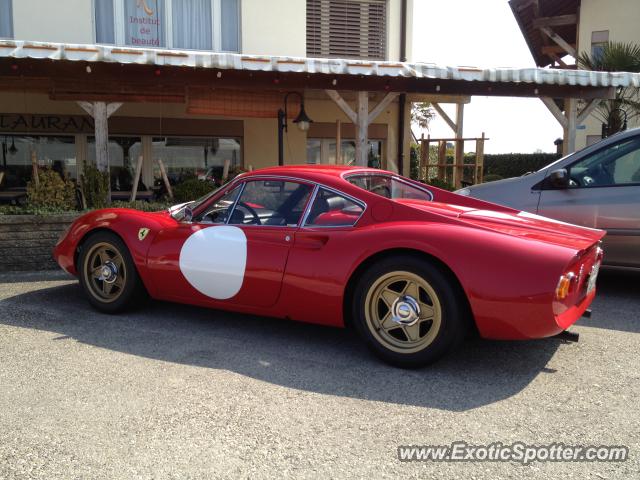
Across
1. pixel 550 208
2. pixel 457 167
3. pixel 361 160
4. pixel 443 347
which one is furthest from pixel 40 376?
pixel 457 167

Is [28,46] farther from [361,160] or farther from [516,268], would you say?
[516,268]

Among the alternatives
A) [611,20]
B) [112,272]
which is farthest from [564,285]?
[611,20]

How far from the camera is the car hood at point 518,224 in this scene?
3.54 metres

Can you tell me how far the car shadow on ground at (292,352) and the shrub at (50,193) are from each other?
7.39ft

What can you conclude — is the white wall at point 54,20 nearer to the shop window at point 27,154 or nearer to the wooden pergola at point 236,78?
the wooden pergola at point 236,78

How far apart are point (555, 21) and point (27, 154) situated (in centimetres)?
1762

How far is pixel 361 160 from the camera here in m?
8.69

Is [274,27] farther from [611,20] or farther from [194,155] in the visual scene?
[611,20]

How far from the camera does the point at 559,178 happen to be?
557 centimetres

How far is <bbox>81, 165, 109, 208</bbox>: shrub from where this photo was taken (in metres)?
7.53

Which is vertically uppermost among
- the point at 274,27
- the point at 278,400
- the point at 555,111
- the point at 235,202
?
the point at 274,27

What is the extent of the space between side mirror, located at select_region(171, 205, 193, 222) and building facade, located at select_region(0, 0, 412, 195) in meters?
4.64

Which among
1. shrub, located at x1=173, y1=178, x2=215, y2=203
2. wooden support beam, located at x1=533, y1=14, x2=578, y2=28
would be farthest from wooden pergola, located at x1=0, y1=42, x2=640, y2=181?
wooden support beam, located at x1=533, y1=14, x2=578, y2=28

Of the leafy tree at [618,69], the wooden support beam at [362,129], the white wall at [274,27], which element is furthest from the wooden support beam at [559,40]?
the wooden support beam at [362,129]
